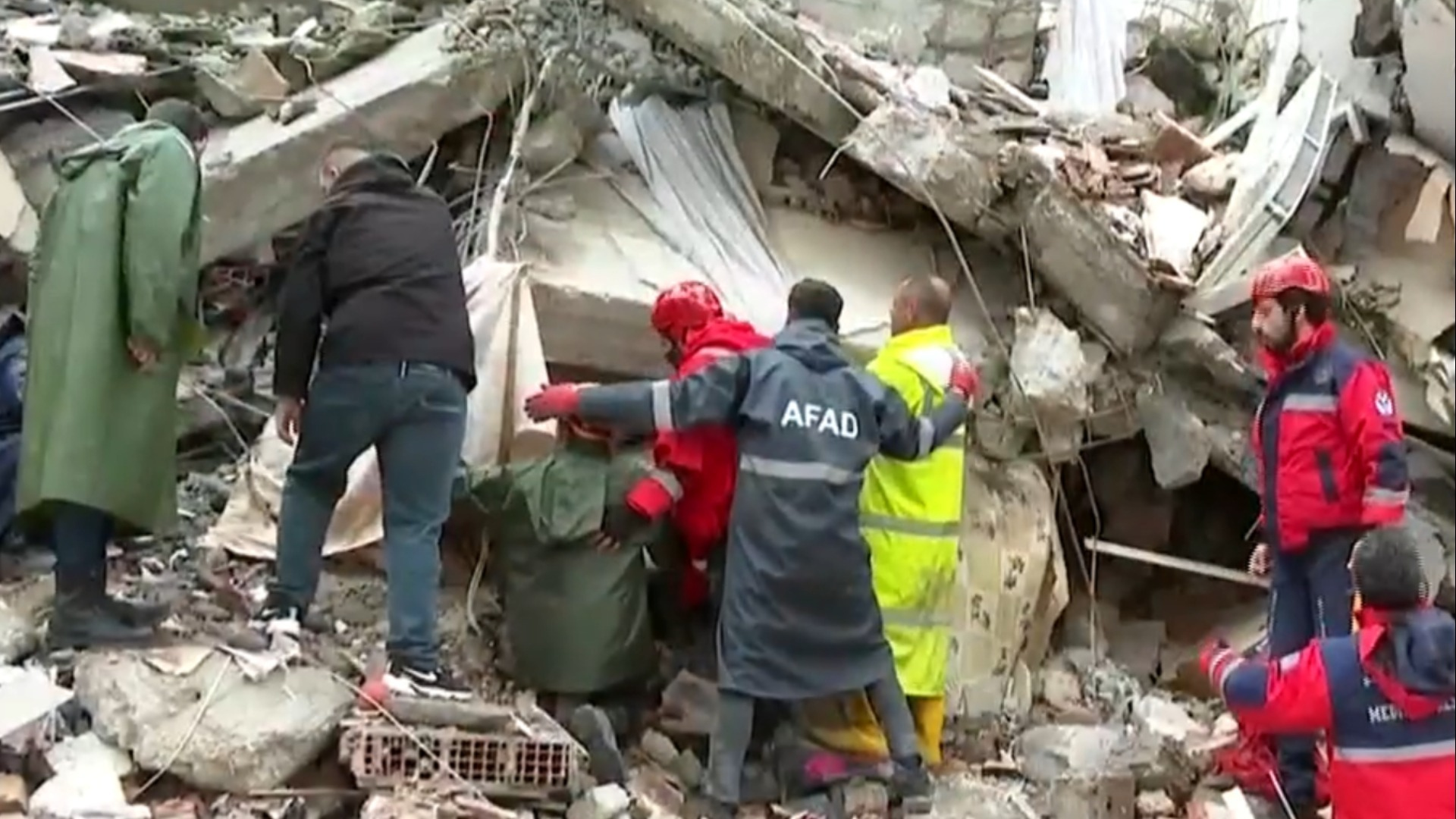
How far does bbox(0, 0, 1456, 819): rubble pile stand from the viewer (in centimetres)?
594

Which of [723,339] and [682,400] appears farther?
[723,339]

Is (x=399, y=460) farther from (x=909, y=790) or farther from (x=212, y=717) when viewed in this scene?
(x=909, y=790)

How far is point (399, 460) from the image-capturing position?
5262mm

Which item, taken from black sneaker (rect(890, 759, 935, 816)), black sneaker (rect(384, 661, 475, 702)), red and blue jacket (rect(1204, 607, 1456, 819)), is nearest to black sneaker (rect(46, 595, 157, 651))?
black sneaker (rect(384, 661, 475, 702))

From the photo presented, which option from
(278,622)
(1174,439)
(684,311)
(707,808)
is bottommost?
(707,808)

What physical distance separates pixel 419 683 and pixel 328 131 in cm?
240

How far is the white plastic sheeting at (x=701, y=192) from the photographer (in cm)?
676

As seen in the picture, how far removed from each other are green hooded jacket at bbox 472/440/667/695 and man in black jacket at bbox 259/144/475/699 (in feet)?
1.10

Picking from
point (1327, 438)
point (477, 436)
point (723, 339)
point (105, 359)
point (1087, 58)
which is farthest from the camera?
point (1087, 58)

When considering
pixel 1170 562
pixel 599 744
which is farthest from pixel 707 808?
pixel 1170 562

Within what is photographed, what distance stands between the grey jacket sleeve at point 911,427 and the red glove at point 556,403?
32.9 inches

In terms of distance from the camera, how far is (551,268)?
6641 millimetres

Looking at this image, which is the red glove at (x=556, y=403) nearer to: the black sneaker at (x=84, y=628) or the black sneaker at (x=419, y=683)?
the black sneaker at (x=419, y=683)

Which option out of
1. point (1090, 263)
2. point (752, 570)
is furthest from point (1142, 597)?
point (752, 570)
